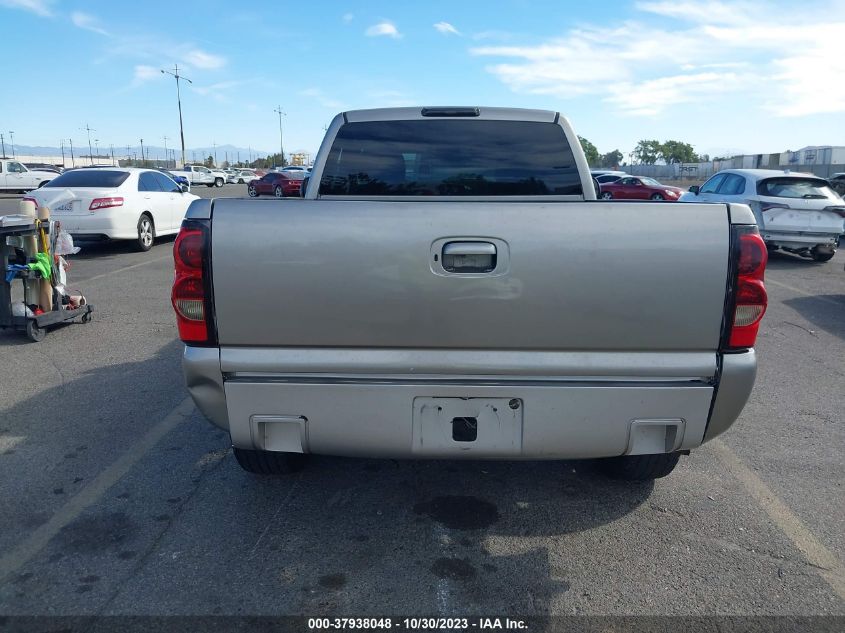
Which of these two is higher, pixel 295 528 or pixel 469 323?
pixel 469 323

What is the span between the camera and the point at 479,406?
287 cm

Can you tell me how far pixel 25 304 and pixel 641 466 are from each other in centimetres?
633

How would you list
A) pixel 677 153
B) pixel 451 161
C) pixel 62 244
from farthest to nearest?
pixel 677 153 → pixel 62 244 → pixel 451 161

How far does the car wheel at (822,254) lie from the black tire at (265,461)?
12541 mm

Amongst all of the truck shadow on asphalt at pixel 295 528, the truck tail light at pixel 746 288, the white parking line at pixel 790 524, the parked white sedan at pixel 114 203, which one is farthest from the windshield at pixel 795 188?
the truck tail light at pixel 746 288

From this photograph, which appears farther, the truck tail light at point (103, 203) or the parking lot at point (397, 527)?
the truck tail light at point (103, 203)

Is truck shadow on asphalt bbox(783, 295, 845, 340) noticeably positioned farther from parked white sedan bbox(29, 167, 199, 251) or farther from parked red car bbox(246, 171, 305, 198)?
parked red car bbox(246, 171, 305, 198)

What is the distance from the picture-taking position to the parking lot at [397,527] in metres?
2.79

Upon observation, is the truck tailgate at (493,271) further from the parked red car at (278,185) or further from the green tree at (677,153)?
the green tree at (677,153)

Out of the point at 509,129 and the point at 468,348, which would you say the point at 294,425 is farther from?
the point at 509,129

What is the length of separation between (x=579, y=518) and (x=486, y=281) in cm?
151

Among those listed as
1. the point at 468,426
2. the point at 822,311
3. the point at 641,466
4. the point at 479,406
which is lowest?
the point at 822,311

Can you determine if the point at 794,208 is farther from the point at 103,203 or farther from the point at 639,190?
the point at 639,190

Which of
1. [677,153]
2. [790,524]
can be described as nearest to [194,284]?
[790,524]
